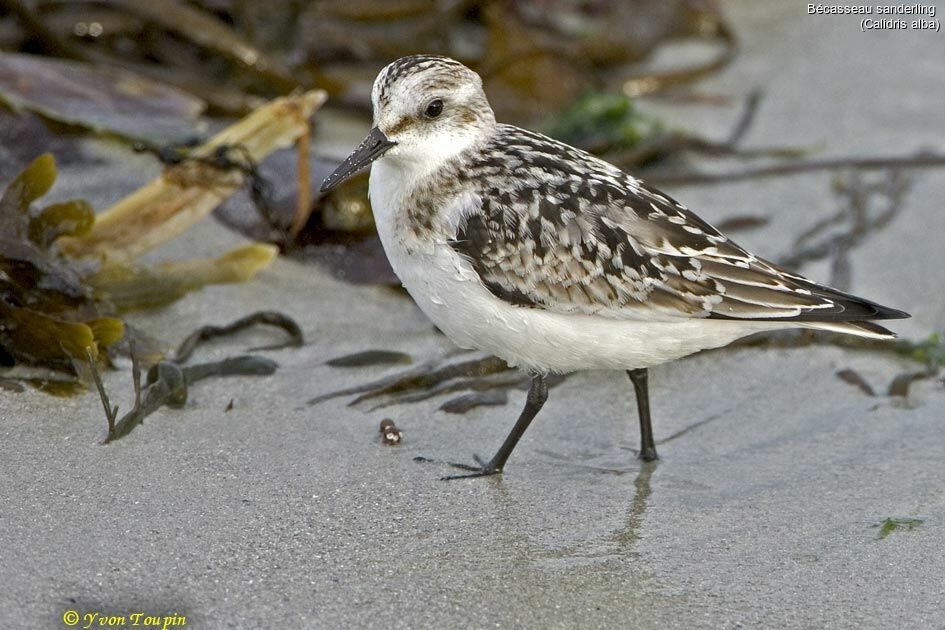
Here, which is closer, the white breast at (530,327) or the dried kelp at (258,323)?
the white breast at (530,327)

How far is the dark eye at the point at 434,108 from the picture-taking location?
4164 mm

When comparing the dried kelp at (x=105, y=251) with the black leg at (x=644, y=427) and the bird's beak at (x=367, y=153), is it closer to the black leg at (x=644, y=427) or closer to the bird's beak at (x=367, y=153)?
the bird's beak at (x=367, y=153)

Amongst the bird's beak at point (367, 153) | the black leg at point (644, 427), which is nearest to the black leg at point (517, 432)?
the black leg at point (644, 427)

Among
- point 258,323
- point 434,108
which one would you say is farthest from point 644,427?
point 258,323

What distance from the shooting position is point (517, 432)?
4.17 m

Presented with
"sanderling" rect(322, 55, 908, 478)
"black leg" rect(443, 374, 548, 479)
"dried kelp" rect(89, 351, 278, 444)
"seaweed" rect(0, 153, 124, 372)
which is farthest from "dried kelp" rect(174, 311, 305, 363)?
"black leg" rect(443, 374, 548, 479)

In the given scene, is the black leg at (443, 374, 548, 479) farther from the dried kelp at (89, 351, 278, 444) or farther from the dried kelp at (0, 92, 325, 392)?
the dried kelp at (0, 92, 325, 392)

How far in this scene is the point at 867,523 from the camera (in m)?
3.74

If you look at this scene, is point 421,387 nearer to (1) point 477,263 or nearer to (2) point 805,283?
(1) point 477,263

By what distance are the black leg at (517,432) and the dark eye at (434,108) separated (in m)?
0.98

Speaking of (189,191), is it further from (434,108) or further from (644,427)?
(644,427)

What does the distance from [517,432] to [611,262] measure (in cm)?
70

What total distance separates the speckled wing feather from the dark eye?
11.4 inches

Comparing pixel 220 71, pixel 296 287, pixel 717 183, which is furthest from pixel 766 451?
pixel 220 71
